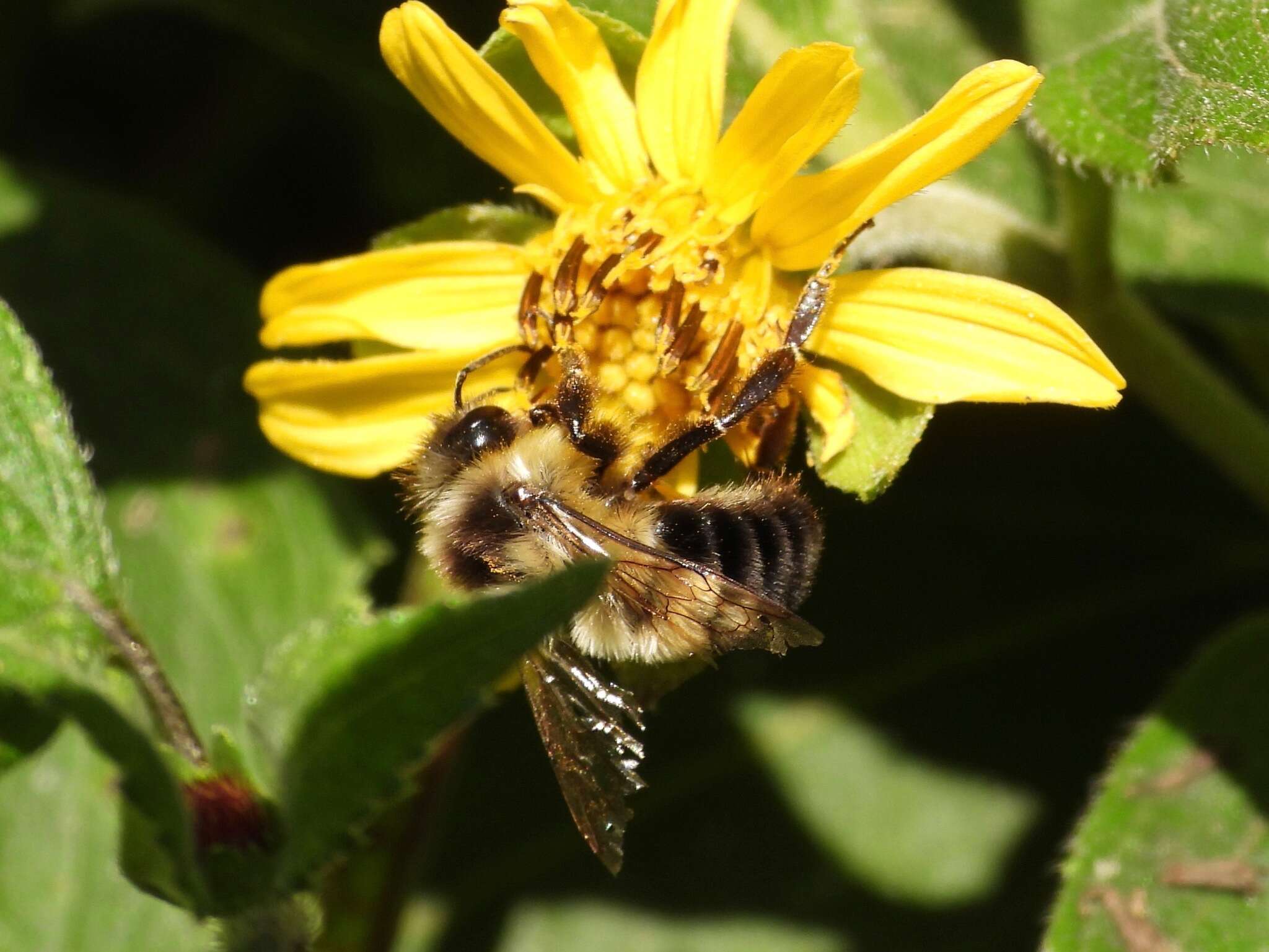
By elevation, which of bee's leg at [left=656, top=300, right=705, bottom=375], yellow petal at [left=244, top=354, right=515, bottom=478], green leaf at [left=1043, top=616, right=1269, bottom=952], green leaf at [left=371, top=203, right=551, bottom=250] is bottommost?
green leaf at [left=1043, top=616, right=1269, bottom=952]

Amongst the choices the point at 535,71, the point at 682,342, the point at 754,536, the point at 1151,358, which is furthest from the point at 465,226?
the point at 1151,358

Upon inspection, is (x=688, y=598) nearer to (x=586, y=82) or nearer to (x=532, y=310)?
(x=532, y=310)

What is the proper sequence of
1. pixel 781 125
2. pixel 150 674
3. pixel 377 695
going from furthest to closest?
1. pixel 781 125
2. pixel 150 674
3. pixel 377 695

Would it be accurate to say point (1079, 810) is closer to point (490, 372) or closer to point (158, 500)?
point (490, 372)

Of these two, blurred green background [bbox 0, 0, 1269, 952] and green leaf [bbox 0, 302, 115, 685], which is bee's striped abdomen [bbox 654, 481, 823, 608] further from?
blurred green background [bbox 0, 0, 1269, 952]

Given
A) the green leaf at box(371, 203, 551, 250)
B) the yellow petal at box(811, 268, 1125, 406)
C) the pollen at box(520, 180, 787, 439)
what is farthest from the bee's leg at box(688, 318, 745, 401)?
the green leaf at box(371, 203, 551, 250)

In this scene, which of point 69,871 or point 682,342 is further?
point 69,871
